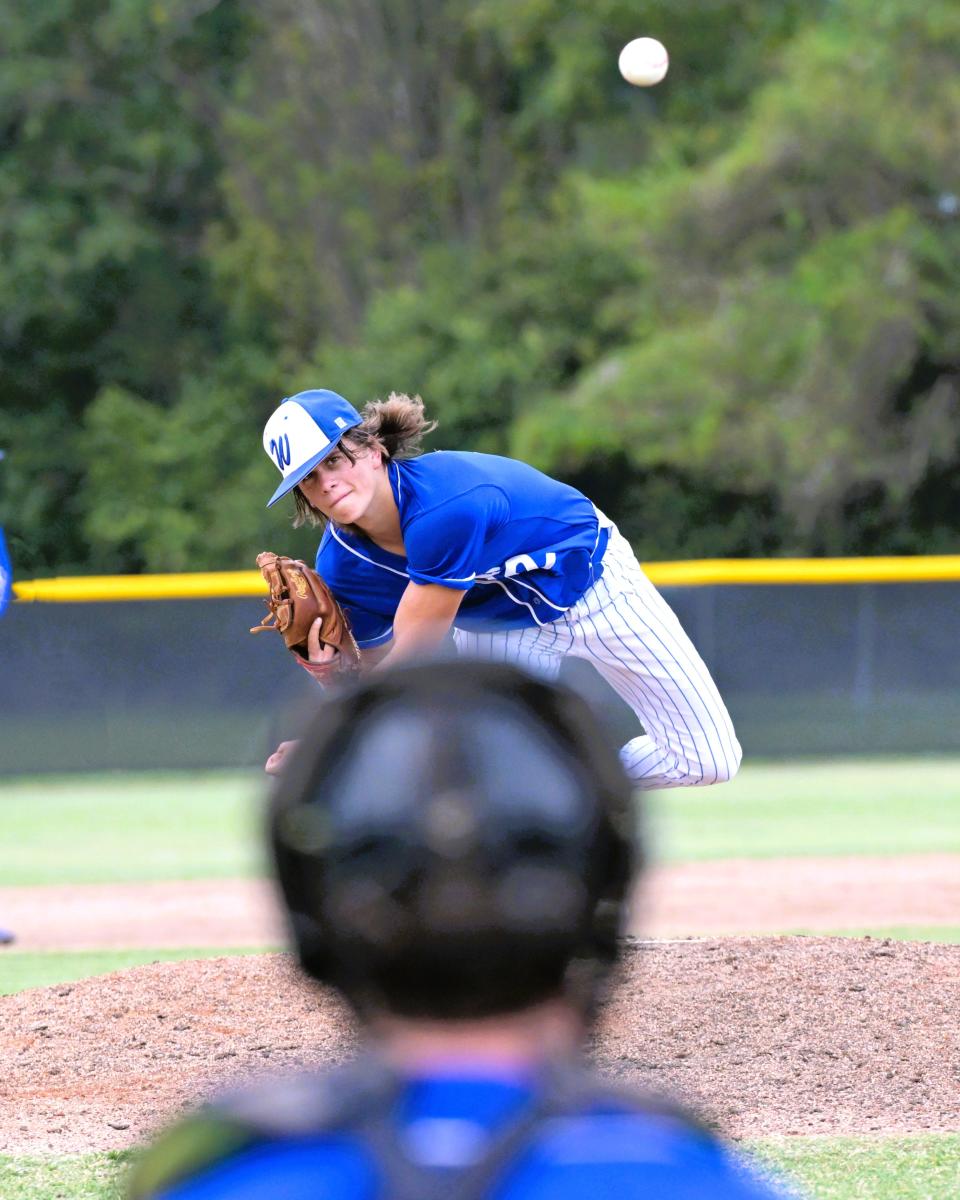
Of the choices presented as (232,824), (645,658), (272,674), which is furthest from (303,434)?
(272,674)

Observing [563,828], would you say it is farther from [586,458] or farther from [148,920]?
[586,458]

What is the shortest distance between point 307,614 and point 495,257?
1741 cm

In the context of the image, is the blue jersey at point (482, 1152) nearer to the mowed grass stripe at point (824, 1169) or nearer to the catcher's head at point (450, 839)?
the catcher's head at point (450, 839)

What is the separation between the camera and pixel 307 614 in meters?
4.42

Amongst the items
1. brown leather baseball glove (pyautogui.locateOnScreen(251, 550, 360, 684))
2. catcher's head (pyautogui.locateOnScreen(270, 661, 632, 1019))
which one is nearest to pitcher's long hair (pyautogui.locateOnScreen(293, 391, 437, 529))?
brown leather baseball glove (pyautogui.locateOnScreen(251, 550, 360, 684))

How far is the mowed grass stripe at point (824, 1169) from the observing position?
3.11 m

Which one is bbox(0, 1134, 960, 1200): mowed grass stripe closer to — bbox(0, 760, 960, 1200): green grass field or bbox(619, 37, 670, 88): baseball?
bbox(0, 760, 960, 1200): green grass field

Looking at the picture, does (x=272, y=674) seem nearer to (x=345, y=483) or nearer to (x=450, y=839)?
(x=345, y=483)

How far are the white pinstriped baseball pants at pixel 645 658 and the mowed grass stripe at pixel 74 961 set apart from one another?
1.73m

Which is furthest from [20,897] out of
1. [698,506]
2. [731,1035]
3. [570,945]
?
[698,506]

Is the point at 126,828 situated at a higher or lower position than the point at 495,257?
lower

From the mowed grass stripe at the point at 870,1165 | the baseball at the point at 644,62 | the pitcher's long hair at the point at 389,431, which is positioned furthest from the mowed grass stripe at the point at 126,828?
the baseball at the point at 644,62

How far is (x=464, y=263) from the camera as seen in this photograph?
71.3 ft

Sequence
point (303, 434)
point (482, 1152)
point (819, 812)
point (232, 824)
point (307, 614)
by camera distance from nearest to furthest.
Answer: point (482, 1152)
point (303, 434)
point (307, 614)
point (232, 824)
point (819, 812)
